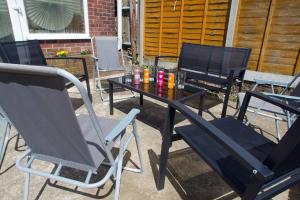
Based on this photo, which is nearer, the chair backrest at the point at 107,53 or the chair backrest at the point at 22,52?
the chair backrest at the point at 22,52

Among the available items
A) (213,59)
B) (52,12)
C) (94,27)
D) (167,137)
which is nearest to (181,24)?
(213,59)

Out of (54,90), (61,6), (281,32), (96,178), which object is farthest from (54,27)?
(281,32)

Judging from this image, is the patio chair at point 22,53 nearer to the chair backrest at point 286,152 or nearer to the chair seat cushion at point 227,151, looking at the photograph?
the chair seat cushion at point 227,151

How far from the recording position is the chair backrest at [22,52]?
2.70 meters

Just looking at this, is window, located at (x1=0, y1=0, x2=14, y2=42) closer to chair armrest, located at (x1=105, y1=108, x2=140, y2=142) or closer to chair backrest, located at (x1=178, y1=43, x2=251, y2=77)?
chair backrest, located at (x1=178, y1=43, x2=251, y2=77)

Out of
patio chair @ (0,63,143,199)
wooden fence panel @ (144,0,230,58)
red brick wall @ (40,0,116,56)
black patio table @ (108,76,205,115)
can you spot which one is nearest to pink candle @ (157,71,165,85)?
black patio table @ (108,76,205,115)

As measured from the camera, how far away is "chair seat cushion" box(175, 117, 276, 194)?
1.10 metres

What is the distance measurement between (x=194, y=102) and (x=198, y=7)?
7.38ft

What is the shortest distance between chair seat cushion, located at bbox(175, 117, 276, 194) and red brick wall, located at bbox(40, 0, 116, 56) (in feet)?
12.7

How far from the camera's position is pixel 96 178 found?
69.4 inches

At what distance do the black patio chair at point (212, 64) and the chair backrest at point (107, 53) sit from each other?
3.34ft

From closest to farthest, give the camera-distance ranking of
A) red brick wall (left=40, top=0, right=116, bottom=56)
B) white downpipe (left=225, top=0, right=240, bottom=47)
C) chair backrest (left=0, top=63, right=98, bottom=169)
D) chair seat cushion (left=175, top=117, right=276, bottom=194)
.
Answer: chair backrest (left=0, top=63, right=98, bottom=169), chair seat cushion (left=175, top=117, right=276, bottom=194), white downpipe (left=225, top=0, right=240, bottom=47), red brick wall (left=40, top=0, right=116, bottom=56)

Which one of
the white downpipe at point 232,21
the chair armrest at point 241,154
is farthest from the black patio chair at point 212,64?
the chair armrest at point 241,154

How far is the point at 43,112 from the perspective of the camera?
107 centimetres
